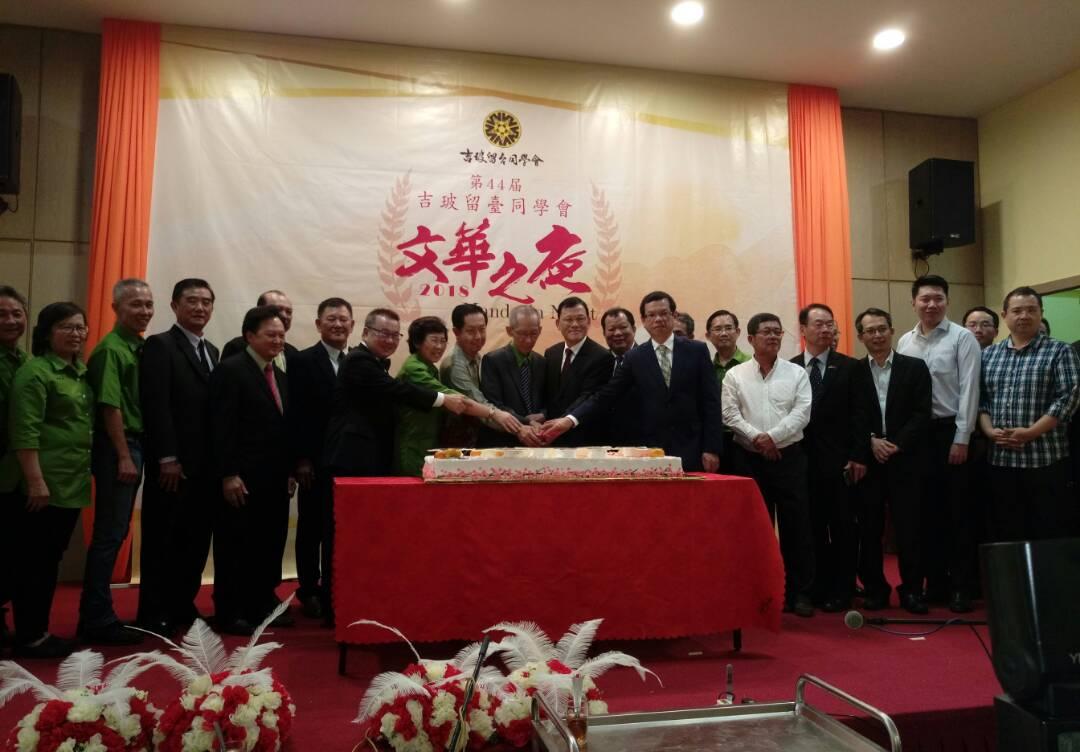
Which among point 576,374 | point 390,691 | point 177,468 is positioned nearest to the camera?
point 390,691

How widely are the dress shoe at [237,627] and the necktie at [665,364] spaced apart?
85.9 inches

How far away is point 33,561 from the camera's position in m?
3.03

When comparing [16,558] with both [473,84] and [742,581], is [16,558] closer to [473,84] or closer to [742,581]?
[742,581]

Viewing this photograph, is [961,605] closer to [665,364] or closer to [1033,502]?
[1033,502]

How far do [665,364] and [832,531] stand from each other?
1193 millimetres

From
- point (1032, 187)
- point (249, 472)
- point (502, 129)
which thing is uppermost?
point (502, 129)

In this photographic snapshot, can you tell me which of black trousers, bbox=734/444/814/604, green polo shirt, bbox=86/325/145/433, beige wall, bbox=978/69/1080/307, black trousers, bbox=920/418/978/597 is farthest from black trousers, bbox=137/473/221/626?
beige wall, bbox=978/69/1080/307

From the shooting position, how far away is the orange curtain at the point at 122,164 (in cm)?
466

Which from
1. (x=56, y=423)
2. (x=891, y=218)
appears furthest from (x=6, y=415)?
(x=891, y=218)

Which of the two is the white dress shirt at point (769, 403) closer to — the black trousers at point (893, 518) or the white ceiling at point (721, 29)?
the black trousers at point (893, 518)

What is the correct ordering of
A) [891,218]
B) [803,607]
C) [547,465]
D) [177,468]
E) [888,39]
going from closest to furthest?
[547,465]
[177,468]
[803,607]
[888,39]
[891,218]

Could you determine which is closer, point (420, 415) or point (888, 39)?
point (420, 415)

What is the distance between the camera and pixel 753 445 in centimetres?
386

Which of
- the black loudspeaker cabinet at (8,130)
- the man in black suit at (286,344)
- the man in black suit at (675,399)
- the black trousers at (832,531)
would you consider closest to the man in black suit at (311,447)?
the man in black suit at (286,344)
